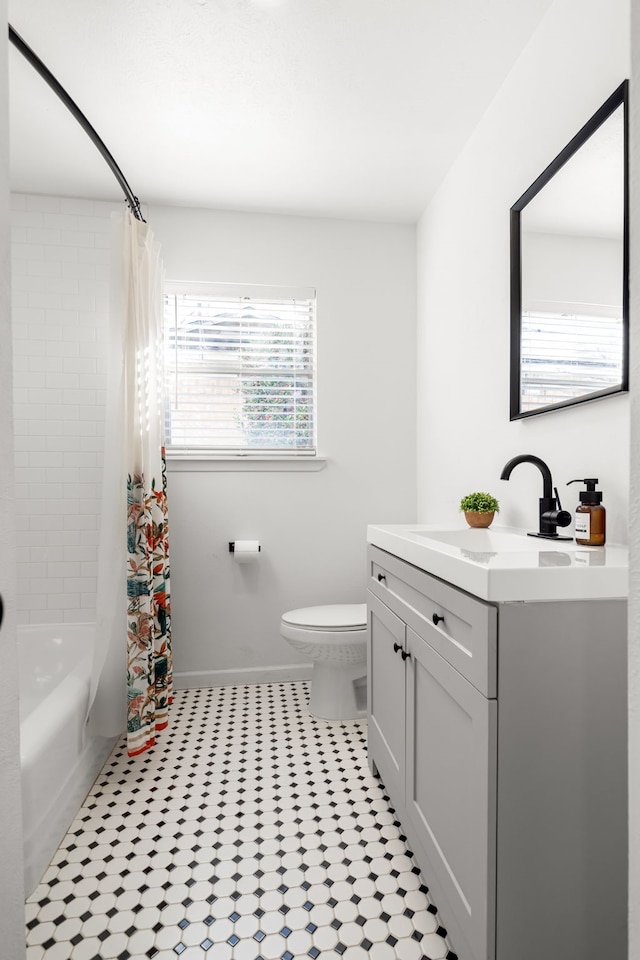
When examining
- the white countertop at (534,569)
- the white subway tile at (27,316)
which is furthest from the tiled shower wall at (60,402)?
the white countertop at (534,569)

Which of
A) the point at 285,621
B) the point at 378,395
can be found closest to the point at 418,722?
the point at 285,621

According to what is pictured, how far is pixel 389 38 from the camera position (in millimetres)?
1616

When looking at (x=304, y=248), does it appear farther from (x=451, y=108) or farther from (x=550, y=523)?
(x=550, y=523)

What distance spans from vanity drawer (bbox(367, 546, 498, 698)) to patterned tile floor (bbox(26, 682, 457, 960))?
0.69 metres

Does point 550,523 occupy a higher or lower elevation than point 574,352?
lower

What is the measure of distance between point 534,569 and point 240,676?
2.13 m

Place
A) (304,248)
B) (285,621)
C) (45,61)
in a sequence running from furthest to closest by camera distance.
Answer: (304,248)
(285,621)
(45,61)

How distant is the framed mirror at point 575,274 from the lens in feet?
4.14

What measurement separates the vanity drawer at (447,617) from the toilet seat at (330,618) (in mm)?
587

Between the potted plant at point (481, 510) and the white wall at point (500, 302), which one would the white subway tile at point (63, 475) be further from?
the potted plant at point (481, 510)

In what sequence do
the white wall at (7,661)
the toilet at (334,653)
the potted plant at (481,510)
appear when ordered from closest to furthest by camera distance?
the white wall at (7,661) → the potted plant at (481,510) → the toilet at (334,653)

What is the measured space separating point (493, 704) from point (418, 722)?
0.46 meters

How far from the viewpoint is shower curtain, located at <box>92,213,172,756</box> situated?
75.3 inches

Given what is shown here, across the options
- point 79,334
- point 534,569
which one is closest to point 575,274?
point 534,569
